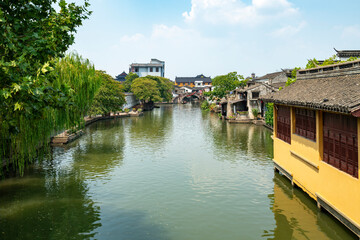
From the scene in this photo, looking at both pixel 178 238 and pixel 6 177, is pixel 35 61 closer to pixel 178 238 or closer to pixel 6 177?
pixel 178 238

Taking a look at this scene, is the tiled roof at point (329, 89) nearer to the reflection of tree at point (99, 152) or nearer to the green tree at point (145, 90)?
the reflection of tree at point (99, 152)

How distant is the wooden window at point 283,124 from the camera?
1711 centimetres

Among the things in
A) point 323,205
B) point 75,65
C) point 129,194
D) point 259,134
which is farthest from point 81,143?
A: point 323,205

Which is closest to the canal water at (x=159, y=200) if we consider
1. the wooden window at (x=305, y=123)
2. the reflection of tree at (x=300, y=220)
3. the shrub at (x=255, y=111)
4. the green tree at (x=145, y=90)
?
the reflection of tree at (x=300, y=220)

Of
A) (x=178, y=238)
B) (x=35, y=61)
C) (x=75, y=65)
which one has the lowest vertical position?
(x=178, y=238)

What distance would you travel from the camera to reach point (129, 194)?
16.6 m

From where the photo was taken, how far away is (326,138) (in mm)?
12688

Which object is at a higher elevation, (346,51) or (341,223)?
(346,51)

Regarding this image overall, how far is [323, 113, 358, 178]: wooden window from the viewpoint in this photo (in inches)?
418

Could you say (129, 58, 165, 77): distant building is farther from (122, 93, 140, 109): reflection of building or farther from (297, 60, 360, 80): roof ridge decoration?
(297, 60, 360, 80): roof ridge decoration

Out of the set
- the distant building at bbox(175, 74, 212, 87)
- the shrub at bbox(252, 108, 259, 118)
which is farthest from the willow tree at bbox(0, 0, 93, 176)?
the distant building at bbox(175, 74, 212, 87)

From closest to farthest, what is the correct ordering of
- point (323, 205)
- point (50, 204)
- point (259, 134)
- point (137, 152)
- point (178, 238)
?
point (178, 238) → point (323, 205) → point (50, 204) → point (137, 152) → point (259, 134)

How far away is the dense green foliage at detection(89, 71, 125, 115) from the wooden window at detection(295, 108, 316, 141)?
41.9m

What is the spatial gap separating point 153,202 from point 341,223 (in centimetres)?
830
